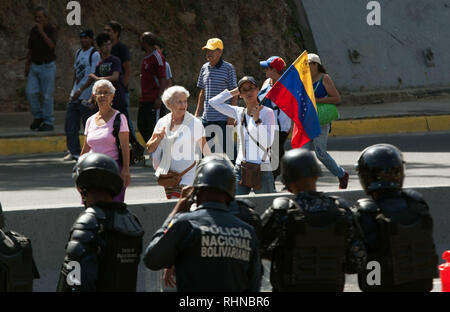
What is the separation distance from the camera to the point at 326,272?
5.14 m

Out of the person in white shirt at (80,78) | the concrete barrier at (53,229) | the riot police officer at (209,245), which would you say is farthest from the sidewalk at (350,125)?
the riot police officer at (209,245)

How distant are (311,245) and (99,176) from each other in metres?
1.06

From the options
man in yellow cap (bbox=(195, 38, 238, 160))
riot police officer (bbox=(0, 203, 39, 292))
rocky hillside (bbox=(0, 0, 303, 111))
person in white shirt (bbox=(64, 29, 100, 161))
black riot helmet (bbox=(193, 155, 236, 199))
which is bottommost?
riot police officer (bbox=(0, 203, 39, 292))

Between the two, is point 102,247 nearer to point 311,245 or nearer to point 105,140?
point 311,245

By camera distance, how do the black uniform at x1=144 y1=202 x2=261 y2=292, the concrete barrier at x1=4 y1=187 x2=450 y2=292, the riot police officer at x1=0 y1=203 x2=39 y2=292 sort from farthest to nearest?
1. the concrete barrier at x1=4 y1=187 x2=450 y2=292
2. the riot police officer at x1=0 y1=203 x2=39 y2=292
3. the black uniform at x1=144 y1=202 x2=261 y2=292

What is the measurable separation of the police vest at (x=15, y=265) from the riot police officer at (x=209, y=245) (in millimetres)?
552

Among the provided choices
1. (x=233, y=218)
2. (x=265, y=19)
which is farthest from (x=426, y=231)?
(x=265, y=19)

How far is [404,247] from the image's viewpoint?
5.29m

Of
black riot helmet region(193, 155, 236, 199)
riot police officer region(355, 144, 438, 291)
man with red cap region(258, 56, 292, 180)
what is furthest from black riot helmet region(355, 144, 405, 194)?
man with red cap region(258, 56, 292, 180)

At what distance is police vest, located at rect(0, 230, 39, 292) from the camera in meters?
4.77

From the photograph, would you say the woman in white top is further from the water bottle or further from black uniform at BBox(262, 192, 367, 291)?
black uniform at BBox(262, 192, 367, 291)

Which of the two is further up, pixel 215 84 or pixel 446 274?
pixel 215 84

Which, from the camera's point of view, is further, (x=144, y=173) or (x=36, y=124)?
(x=36, y=124)

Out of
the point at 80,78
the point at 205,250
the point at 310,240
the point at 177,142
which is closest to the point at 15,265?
the point at 205,250
